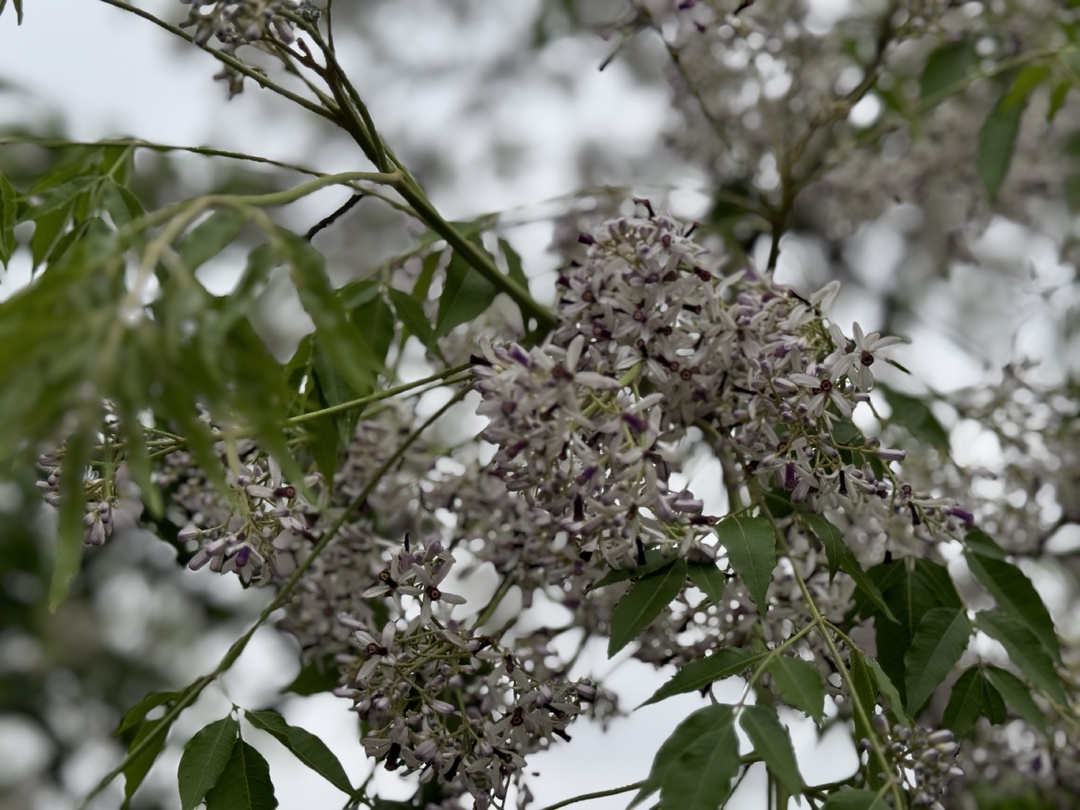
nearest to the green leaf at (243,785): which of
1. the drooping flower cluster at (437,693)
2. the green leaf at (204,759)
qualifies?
the green leaf at (204,759)

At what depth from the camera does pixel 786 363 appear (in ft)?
4.33

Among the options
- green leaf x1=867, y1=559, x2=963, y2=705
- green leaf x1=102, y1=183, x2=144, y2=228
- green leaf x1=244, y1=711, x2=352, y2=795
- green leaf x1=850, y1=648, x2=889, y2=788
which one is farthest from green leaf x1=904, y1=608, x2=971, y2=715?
green leaf x1=102, y1=183, x2=144, y2=228

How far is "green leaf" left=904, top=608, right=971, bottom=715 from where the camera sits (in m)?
1.38

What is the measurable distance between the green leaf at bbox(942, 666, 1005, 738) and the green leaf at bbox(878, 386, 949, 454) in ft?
1.39

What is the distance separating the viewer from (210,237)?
0.85 metres

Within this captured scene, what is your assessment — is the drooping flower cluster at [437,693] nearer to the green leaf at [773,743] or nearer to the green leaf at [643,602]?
the green leaf at [643,602]

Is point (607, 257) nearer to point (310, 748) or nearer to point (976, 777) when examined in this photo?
point (310, 748)

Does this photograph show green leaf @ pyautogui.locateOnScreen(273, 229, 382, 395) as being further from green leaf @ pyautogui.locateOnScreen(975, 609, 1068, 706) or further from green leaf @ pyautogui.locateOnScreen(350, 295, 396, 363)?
green leaf @ pyautogui.locateOnScreen(975, 609, 1068, 706)

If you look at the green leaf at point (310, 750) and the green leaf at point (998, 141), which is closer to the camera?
the green leaf at point (310, 750)

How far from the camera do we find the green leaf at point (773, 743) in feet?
3.36

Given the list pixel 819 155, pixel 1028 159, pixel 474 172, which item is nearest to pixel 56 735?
pixel 474 172

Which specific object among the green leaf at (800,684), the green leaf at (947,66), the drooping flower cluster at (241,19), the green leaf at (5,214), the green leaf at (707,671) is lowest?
the green leaf at (800,684)

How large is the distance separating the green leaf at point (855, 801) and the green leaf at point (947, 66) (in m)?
1.77

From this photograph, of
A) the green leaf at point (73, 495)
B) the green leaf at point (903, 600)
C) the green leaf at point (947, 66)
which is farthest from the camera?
the green leaf at point (947, 66)
